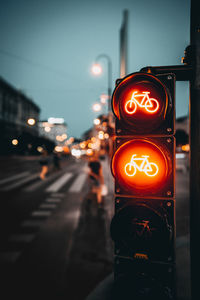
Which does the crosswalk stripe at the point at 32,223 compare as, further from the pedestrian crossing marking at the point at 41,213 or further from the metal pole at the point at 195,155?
the metal pole at the point at 195,155

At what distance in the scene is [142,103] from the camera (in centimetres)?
150

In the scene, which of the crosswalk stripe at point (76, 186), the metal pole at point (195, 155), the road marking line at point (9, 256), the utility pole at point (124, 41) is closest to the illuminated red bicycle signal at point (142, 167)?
the metal pole at point (195, 155)

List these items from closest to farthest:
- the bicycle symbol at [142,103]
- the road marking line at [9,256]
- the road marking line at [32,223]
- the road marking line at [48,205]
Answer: the bicycle symbol at [142,103]
the road marking line at [9,256]
the road marking line at [32,223]
the road marking line at [48,205]

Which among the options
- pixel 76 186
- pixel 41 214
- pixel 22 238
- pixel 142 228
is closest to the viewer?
pixel 142 228

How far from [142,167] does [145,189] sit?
0.15 meters

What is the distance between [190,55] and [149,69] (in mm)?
295

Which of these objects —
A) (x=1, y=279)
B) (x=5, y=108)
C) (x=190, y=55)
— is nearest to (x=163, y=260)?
(x=190, y=55)

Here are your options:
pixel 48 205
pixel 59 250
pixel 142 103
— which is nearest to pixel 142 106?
pixel 142 103

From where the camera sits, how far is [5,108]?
56312 millimetres

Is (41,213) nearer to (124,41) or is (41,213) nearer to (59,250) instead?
(59,250)

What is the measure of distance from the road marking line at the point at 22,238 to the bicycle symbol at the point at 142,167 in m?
5.64

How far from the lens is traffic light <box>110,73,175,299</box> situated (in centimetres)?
136

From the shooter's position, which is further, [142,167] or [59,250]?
[59,250]

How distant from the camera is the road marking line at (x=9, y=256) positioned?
198 inches
